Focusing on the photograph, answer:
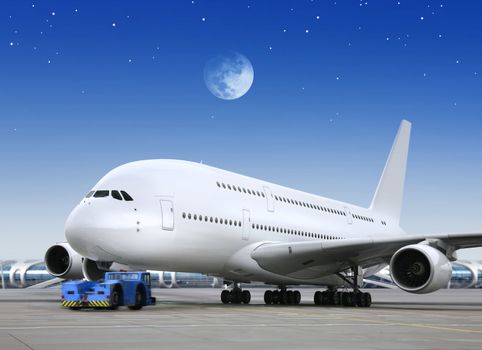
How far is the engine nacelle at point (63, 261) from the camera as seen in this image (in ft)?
67.3

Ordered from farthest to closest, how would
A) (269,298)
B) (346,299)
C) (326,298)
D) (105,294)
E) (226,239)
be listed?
(269,298) → (326,298) → (346,299) → (226,239) → (105,294)

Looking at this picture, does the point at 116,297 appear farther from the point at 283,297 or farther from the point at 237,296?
the point at 283,297

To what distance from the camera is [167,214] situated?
17.9m

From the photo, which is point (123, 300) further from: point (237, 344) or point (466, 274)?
point (466, 274)

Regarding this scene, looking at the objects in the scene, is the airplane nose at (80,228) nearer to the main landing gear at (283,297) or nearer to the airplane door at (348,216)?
the main landing gear at (283,297)

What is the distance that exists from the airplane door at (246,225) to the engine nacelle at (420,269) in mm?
4413

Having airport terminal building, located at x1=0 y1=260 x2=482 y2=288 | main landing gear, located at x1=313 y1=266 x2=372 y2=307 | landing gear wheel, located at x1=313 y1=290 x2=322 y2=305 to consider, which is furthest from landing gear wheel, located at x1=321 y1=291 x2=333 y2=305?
airport terminal building, located at x1=0 y1=260 x2=482 y2=288

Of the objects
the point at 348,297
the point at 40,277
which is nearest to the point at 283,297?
the point at 348,297

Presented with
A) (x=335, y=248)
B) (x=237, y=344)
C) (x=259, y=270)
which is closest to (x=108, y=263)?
(x=259, y=270)

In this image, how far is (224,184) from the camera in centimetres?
2066

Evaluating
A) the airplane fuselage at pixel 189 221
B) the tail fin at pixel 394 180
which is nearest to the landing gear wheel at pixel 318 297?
the airplane fuselage at pixel 189 221

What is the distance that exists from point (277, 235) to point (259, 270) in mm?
1595

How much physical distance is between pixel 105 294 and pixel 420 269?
29.4 feet

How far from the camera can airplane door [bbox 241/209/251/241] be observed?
2062 cm
